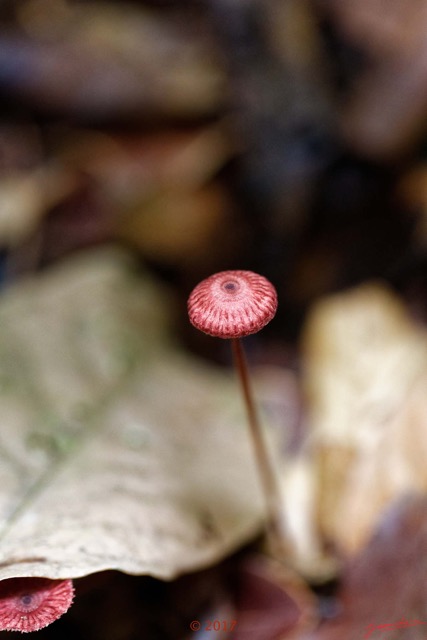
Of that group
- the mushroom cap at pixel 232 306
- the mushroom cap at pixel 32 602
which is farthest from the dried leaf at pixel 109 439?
the mushroom cap at pixel 232 306

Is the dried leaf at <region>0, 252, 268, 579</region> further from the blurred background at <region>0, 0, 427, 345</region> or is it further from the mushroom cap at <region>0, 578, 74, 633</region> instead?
the blurred background at <region>0, 0, 427, 345</region>

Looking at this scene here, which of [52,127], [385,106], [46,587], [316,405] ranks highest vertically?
[385,106]

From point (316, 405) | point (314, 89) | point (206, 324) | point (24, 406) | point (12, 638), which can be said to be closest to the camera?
point (206, 324)

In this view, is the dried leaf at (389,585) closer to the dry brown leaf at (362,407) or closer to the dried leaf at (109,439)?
the dry brown leaf at (362,407)

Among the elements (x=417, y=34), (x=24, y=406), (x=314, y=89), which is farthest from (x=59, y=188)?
(x=417, y=34)

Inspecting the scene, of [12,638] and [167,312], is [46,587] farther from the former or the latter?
[167,312]

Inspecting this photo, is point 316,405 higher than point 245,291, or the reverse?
point 245,291

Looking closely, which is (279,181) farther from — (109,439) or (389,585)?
Result: (389,585)
